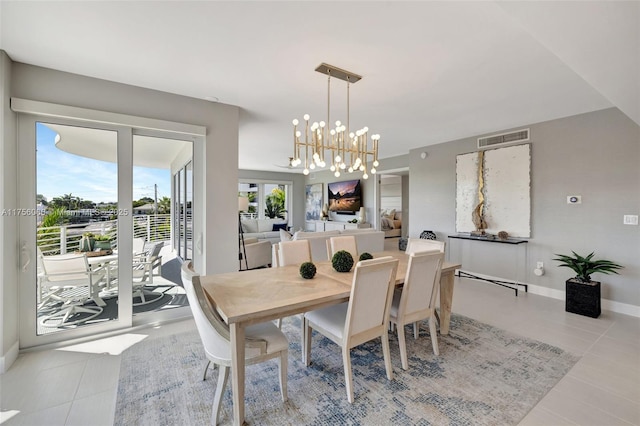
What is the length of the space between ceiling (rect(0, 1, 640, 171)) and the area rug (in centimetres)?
223

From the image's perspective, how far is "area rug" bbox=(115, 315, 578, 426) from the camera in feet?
5.80

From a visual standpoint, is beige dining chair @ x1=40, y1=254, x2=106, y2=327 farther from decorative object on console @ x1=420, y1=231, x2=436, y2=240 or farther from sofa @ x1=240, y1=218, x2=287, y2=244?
decorative object on console @ x1=420, y1=231, x2=436, y2=240

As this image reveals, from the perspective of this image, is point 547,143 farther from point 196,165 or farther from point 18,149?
point 18,149

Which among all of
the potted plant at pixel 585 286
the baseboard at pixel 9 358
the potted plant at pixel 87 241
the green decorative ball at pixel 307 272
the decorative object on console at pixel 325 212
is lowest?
the baseboard at pixel 9 358

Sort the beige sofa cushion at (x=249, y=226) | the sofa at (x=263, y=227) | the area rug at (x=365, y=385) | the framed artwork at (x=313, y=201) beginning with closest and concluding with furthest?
the area rug at (x=365, y=385) → the sofa at (x=263, y=227) → the beige sofa cushion at (x=249, y=226) → the framed artwork at (x=313, y=201)

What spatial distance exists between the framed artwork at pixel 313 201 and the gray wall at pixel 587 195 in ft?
19.3

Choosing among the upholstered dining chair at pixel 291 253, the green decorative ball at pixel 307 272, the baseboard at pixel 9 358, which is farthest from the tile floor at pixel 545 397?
the green decorative ball at pixel 307 272

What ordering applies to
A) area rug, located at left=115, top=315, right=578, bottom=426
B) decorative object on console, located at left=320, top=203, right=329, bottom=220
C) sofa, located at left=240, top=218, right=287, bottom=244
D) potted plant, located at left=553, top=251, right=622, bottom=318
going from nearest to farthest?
area rug, located at left=115, top=315, right=578, bottom=426, potted plant, located at left=553, top=251, right=622, bottom=318, sofa, located at left=240, top=218, right=287, bottom=244, decorative object on console, located at left=320, top=203, right=329, bottom=220

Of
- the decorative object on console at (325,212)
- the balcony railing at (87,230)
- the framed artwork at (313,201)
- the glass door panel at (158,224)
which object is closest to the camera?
the balcony railing at (87,230)

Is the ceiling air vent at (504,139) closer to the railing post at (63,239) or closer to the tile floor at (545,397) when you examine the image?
the tile floor at (545,397)

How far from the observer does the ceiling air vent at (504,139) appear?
169 inches

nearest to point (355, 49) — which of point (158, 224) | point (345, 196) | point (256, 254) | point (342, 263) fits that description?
point (342, 263)

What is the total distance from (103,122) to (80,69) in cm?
47

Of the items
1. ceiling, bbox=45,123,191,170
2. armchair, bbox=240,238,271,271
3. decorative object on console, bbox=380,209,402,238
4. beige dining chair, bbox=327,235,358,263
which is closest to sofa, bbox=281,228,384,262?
armchair, bbox=240,238,271,271
